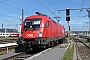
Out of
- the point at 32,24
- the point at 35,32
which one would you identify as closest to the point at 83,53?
the point at 35,32

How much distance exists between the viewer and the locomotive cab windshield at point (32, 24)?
56.7ft

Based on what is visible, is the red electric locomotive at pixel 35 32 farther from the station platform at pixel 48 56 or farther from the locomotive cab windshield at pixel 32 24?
the station platform at pixel 48 56

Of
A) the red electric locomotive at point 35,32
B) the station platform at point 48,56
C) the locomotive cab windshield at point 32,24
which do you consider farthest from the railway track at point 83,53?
the locomotive cab windshield at point 32,24

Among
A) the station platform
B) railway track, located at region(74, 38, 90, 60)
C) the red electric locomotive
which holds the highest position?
the red electric locomotive

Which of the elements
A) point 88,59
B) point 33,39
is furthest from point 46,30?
point 88,59

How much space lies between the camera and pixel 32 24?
57.4 ft

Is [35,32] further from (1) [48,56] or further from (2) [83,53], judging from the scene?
(2) [83,53]

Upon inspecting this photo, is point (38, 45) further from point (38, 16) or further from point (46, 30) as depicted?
point (38, 16)

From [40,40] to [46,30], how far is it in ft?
6.49

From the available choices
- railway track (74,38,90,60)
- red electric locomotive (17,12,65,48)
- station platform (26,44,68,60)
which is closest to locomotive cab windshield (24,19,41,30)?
red electric locomotive (17,12,65,48)

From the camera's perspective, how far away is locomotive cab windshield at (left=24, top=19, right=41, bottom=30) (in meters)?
17.3

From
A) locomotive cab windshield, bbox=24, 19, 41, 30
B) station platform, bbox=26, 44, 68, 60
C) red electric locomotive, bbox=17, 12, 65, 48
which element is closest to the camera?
station platform, bbox=26, 44, 68, 60

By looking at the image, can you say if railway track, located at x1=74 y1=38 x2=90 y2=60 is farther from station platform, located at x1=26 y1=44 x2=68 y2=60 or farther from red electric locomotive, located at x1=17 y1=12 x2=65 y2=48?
→ red electric locomotive, located at x1=17 y1=12 x2=65 y2=48

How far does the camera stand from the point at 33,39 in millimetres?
16656
